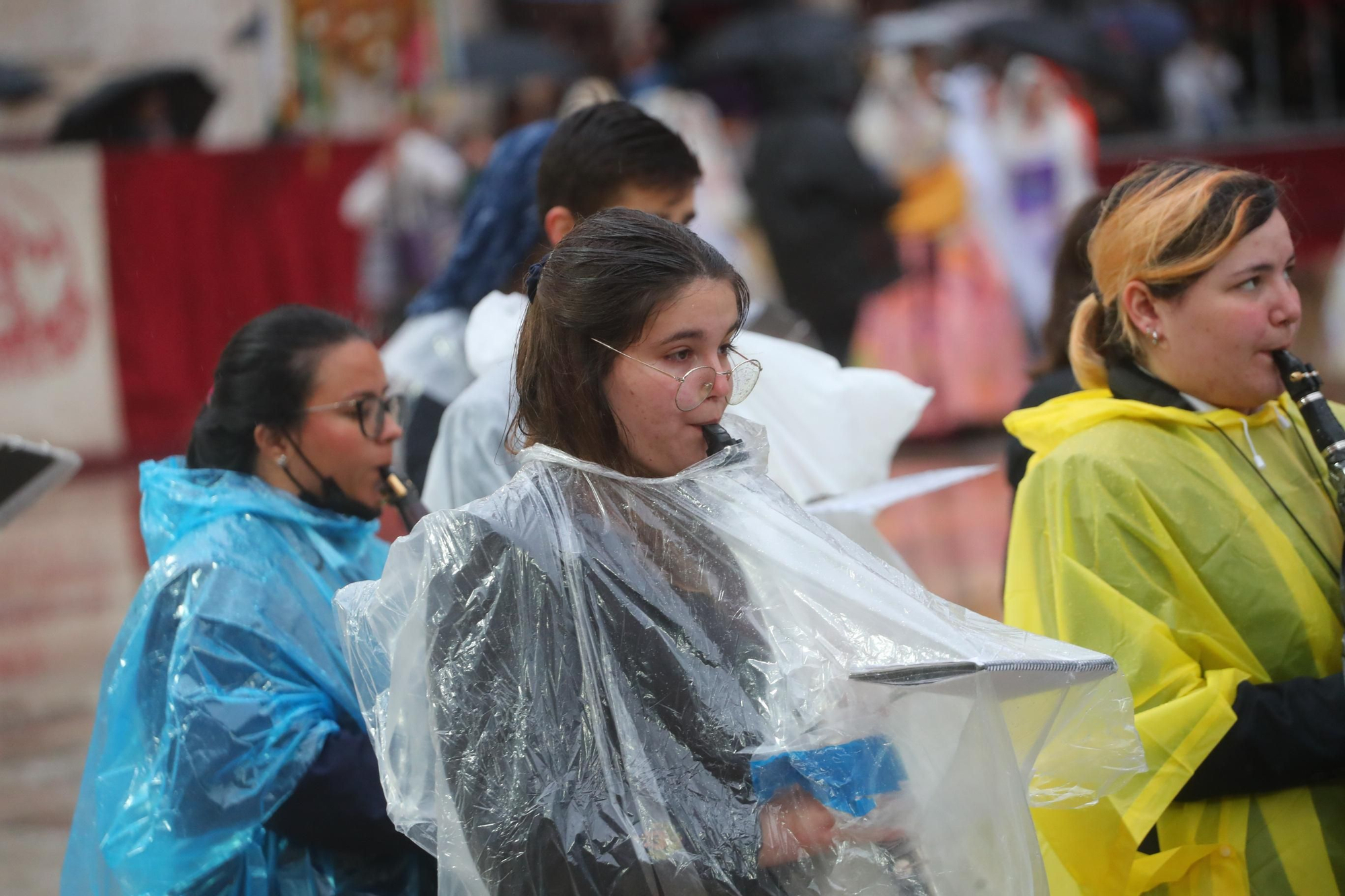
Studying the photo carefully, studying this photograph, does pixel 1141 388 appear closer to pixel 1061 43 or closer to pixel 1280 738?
pixel 1280 738

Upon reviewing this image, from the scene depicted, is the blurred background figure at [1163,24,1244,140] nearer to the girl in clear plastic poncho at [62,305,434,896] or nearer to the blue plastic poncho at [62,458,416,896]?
the girl in clear plastic poncho at [62,305,434,896]

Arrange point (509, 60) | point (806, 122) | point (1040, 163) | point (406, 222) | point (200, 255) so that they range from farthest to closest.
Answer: point (509, 60) → point (200, 255) → point (406, 222) → point (1040, 163) → point (806, 122)

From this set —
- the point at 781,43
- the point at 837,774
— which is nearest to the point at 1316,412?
the point at 837,774

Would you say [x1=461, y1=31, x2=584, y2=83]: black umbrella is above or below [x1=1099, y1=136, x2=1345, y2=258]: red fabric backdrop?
above

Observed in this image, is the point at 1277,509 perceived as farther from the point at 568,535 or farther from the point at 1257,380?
the point at 568,535

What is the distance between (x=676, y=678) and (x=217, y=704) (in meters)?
0.81

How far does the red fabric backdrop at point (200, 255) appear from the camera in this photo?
11422 mm

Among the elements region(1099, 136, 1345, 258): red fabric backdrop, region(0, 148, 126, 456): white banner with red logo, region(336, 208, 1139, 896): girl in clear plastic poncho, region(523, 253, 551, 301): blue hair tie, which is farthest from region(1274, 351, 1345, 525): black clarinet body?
region(1099, 136, 1345, 258): red fabric backdrop

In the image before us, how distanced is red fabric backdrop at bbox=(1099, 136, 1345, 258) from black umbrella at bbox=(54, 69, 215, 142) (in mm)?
7289

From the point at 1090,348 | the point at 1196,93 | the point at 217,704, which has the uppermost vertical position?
the point at 1090,348

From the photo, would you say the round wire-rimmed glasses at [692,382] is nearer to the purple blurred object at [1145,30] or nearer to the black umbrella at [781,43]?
the black umbrella at [781,43]

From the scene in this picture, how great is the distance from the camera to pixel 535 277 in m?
2.08

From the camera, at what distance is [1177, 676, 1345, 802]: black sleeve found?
2.16 m

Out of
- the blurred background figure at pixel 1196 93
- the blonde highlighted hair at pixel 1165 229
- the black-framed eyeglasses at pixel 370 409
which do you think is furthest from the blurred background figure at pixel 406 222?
the blonde highlighted hair at pixel 1165 229
